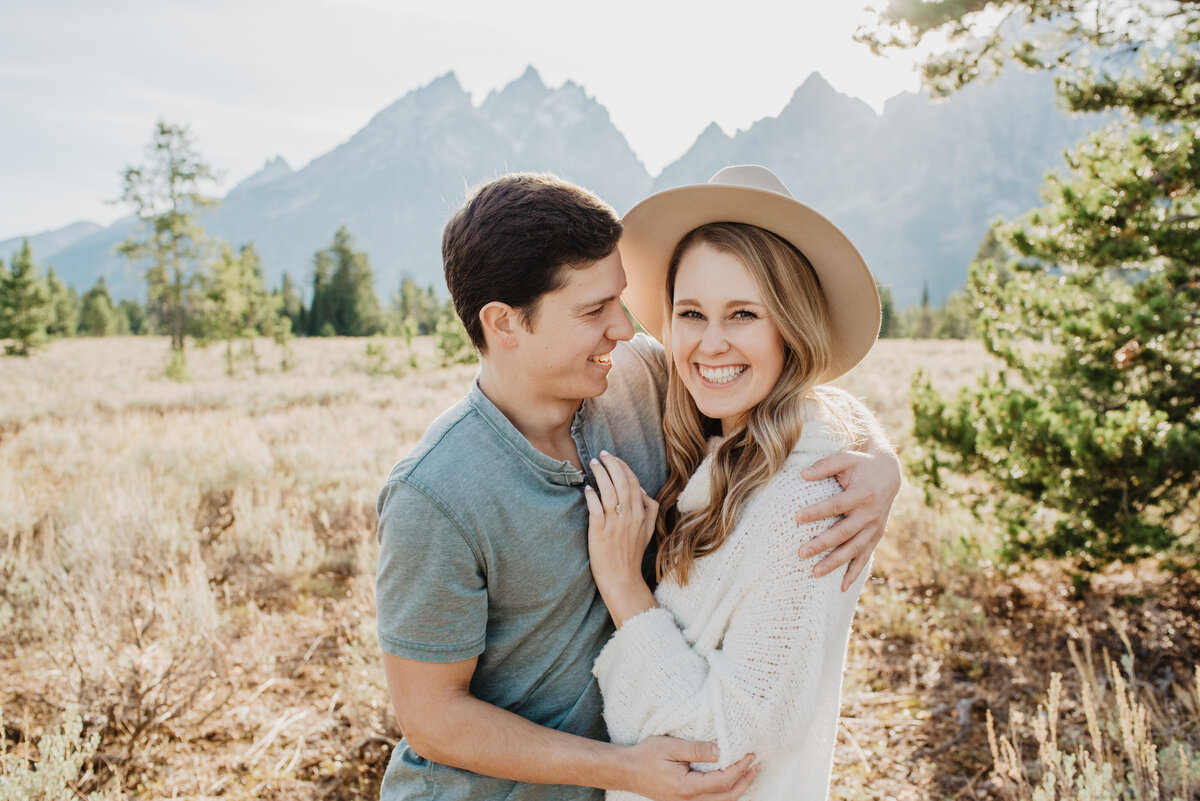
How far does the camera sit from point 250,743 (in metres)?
3.54

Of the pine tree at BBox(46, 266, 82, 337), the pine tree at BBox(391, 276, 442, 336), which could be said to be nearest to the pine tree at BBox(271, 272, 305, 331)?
the pine tree at BBox(391, 276, 442, 336)

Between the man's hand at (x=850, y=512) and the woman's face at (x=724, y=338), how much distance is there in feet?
1.05

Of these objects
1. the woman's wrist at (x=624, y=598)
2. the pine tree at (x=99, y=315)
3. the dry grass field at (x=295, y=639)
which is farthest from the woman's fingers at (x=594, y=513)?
the pine tree at (x=99, y=315)

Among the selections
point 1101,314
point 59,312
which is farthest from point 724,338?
point 59,312

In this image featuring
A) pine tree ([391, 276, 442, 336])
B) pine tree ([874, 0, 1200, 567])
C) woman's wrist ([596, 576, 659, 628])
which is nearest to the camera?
woman's wrist ([596, 576, 659, 628])

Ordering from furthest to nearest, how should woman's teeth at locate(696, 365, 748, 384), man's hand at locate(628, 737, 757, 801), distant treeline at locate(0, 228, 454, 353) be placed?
distant treeline at locate(0, 228, 454, 353)
woman's teeth at locate(696, 365, 748, 384)
man's hand at locate(628, 737, 757, 801)

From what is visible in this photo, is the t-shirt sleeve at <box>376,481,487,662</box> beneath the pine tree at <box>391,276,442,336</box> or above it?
beneath

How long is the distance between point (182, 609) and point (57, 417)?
39.0ft

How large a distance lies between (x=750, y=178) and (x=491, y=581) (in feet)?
4.53

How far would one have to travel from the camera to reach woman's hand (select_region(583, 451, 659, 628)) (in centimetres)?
185

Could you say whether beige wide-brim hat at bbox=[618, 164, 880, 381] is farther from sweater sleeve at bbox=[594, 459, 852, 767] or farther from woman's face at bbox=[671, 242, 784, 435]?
sweater sleeve at bbox=[594, 459, 852, 767]

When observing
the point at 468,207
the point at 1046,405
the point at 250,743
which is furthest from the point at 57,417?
the point at 1046,405

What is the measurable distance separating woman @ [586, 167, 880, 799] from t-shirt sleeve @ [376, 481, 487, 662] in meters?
0.40

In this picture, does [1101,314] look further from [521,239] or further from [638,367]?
[521,239]
